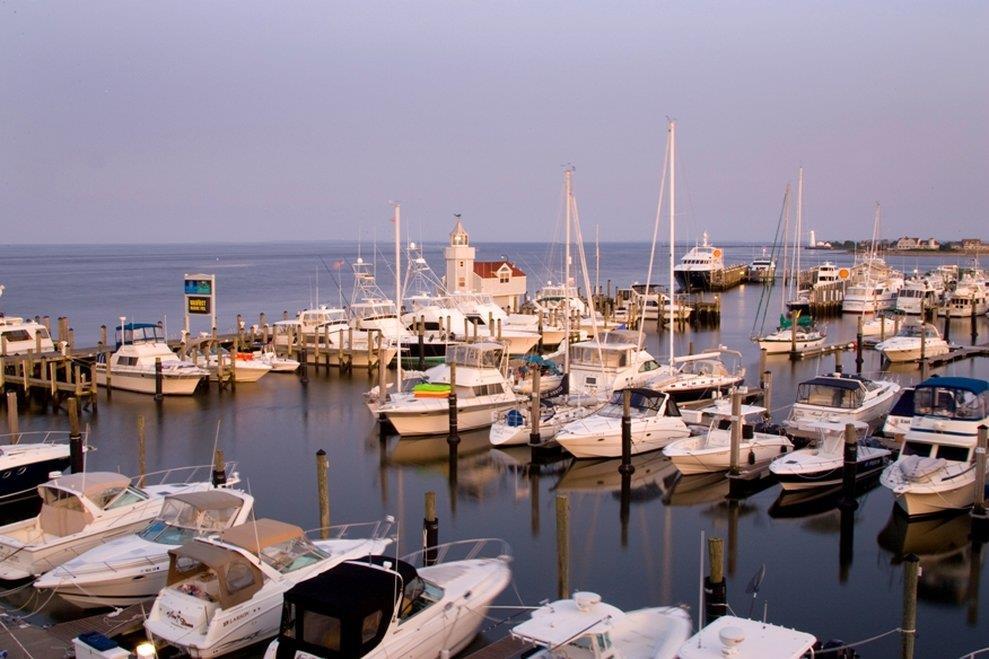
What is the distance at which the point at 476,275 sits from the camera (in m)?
60.5

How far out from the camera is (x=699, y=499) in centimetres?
Result: 2103

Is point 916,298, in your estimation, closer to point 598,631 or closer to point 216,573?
point 598,631

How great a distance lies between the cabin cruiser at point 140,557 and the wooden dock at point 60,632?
1.64 feet

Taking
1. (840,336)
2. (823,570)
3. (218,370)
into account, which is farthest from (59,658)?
(840,336)

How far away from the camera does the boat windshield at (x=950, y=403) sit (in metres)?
19.6

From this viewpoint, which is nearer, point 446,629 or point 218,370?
point 446,629

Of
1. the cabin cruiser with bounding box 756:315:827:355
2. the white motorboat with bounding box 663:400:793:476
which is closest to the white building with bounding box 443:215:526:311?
the cabin cruiser with bounding box 756:315:827:355

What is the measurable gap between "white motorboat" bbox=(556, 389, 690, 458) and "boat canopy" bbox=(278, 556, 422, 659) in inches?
485

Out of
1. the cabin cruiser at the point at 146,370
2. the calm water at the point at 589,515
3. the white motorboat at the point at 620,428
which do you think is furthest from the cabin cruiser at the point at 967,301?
the cabin cruiser at the point at 146,370

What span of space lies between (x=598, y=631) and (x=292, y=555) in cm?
501

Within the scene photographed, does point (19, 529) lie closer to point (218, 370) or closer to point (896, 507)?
point (896, 507)

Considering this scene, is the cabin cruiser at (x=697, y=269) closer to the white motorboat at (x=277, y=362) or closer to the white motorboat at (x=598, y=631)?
the white motorboat at (x=277, y=362)

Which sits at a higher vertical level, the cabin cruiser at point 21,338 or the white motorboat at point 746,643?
the cabin cruiser at point 21,338

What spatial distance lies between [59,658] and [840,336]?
166ft
